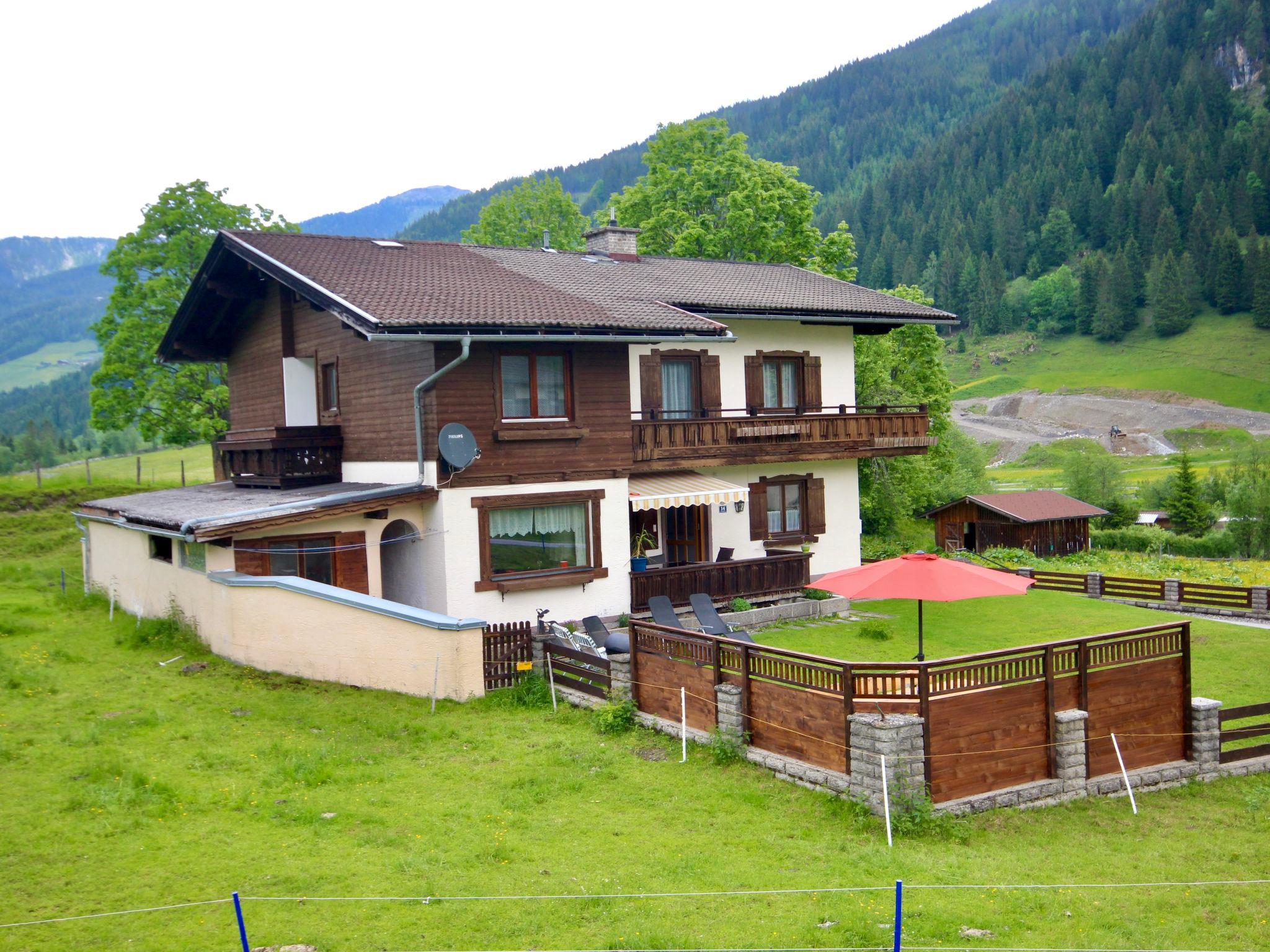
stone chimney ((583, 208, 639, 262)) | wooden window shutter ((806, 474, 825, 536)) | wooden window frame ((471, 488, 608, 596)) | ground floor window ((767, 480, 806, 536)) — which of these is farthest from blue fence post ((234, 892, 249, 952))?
stone chimney ((583, 208, 639, 262))

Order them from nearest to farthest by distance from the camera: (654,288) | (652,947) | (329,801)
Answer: (652,947) < (329,801) < (654,288)

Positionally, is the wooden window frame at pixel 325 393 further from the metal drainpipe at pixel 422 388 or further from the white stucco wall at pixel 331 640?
the white stucco wall at pixel 331 640

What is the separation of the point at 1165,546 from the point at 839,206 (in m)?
126

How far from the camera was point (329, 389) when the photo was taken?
890 inches

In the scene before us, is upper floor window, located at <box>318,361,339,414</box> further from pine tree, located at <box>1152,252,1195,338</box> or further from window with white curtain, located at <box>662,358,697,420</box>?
pine tree, located at <box>1152,252,1195,338</box>

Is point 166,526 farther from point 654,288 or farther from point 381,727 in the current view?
point 654,288

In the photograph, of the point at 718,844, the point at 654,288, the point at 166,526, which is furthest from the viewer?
the point at 654,288

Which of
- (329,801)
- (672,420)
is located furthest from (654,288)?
(329,801)

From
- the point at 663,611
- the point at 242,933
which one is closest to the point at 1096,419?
the point at 663,611

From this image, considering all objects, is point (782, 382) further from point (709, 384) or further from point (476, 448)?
point (476, 448)

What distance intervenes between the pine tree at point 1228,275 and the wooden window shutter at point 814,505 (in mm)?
117000

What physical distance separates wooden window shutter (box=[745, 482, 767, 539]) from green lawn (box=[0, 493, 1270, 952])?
1131 cm

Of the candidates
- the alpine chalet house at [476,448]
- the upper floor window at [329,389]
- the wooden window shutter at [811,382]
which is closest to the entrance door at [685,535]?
the alpine chalet house at [476,448]

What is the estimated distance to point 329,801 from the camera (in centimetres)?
1105
